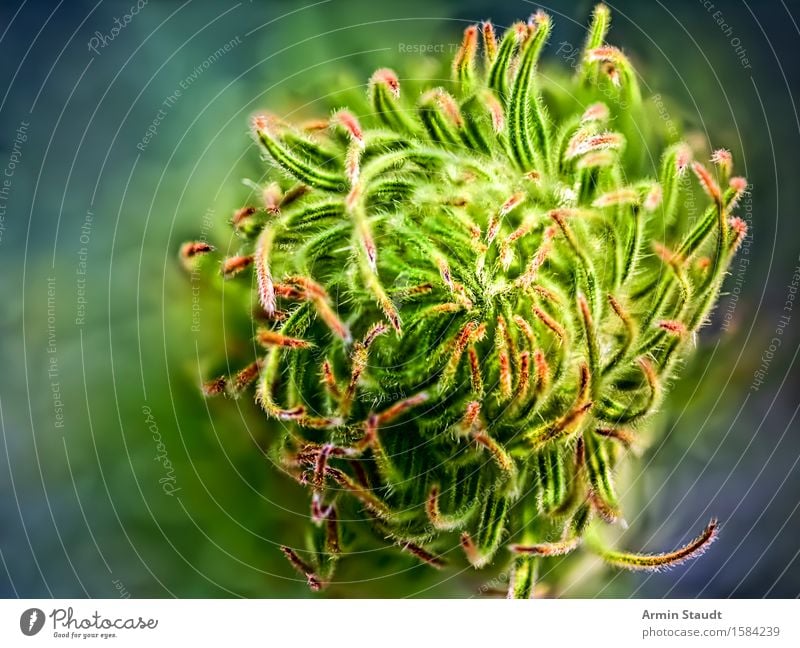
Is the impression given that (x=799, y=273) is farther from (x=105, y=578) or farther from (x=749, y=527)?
(x=105, y=578)

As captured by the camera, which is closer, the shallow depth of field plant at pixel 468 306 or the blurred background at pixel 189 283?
the shallow depth of field plant at pixel 468 306

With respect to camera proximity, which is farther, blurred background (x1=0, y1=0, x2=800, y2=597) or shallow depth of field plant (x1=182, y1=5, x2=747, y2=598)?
blurred background (x1=0, y1=0, x2=800, y2=597)
